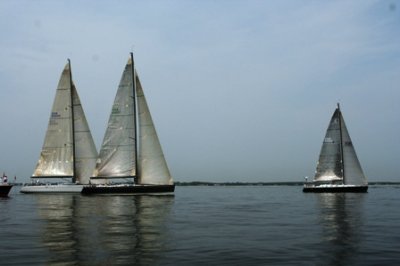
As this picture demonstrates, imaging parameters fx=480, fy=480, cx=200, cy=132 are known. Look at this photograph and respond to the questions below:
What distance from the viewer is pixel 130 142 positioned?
57156 mm

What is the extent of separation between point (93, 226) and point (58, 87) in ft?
139

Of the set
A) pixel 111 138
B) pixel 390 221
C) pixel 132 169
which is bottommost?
pixel 390 221

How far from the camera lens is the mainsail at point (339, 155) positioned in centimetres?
7175

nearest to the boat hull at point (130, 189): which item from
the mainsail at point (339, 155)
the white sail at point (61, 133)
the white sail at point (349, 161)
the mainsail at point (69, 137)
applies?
the mainsail at point (69, 137)

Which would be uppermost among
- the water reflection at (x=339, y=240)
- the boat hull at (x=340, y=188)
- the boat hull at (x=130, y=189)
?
the boat hull at (x=130, y=189)

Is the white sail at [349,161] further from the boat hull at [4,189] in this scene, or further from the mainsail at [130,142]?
the boat hull at [4,189]

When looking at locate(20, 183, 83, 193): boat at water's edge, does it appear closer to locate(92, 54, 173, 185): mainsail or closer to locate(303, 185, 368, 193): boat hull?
locate(92, 54, 173, 185): mainsail

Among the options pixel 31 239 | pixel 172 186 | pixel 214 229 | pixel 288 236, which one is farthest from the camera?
pixel 172 186

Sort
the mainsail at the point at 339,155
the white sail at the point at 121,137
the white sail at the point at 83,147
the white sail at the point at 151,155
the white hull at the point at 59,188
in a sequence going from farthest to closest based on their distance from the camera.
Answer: the mainsail at the point at 339,155 < the white sail at the point at 83,147 < the white hull at the point at 59,188 < the white sail at the point at 121,137 < the white sail at the point at 151,155

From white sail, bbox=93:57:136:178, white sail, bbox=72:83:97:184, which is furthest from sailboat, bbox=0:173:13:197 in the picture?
white sail, bbox=93:57:136:178

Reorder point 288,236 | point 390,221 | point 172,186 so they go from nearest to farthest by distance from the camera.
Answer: point 288,236 < point 390,221 < point 172,186

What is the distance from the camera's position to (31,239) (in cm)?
1941

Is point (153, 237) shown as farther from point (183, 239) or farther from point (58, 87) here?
point (58, 87)

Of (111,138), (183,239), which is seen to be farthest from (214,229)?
(111,138)
